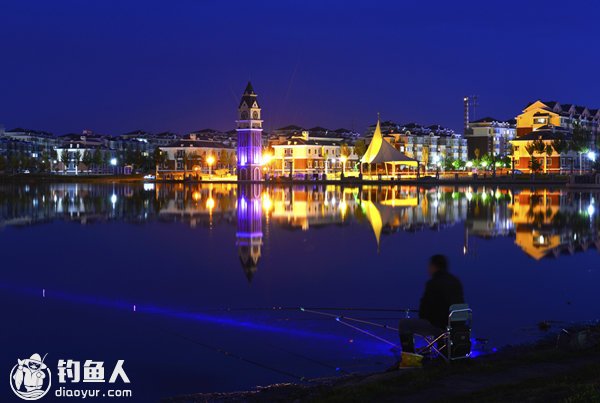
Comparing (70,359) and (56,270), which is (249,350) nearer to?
(70,359)

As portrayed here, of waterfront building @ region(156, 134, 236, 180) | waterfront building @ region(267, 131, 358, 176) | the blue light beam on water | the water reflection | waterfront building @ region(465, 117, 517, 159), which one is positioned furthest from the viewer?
waterfront building @ region(156, 134, 236, 180)

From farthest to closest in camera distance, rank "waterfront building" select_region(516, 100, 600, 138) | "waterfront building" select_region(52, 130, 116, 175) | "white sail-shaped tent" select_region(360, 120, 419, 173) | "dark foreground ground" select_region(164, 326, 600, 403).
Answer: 1. "waterfront building" select_region(52, 130, 116, 175)
2. "waterfront building" select_region(516, 100, 600, 138)
3. "white sail-shaped tent" select_region(360, 120, 419, 173)
4. "dark foreground ground" select_region(164, 326, 600, 403)

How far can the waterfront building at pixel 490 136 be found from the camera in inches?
4904

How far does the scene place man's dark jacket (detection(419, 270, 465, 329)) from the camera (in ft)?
27.7

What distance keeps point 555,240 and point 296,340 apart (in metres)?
15.3


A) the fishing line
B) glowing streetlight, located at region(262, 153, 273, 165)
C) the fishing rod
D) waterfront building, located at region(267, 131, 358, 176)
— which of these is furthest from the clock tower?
the fishing line

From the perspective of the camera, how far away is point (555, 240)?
77.8ft

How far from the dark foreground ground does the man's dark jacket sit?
20.6 inches

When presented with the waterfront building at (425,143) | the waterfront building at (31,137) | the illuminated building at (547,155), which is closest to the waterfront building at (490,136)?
the waterfront building at (425,143)

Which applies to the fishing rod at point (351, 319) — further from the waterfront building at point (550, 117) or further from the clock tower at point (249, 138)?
the waterfront building at point (550, 117)

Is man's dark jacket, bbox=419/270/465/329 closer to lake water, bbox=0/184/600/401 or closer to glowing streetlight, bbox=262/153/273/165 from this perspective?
lake water, bbox=0/184/600/401

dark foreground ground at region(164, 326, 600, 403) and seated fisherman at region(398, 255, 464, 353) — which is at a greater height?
seated fisherman at region(398, 255, 464, 353)

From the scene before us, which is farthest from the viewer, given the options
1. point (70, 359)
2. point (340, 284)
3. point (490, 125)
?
point (490, 125)

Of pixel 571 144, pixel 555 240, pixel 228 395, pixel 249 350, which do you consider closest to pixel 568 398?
pixel 228 395
